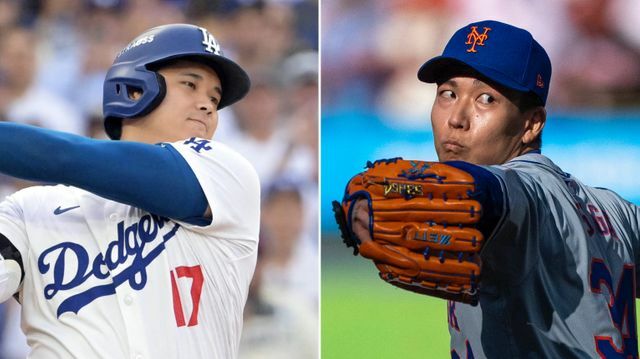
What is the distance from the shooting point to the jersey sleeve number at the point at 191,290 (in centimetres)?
202

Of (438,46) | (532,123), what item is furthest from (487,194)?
(438,46)

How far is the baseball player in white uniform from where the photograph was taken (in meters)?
1.91

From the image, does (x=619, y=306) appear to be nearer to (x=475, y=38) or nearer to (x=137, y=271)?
(x=475, y=38)

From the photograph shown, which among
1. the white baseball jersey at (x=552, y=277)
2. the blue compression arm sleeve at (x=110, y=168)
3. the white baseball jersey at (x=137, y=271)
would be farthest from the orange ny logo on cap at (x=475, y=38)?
the blue compression arm sleeve at (x=110, y=168)

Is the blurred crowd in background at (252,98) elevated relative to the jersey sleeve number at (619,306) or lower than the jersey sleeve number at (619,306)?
elevated

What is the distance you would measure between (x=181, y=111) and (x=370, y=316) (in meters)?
2.20

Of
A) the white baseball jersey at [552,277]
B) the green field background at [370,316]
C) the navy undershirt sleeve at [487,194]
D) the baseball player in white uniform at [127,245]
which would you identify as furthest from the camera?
the green field background at [370,316]

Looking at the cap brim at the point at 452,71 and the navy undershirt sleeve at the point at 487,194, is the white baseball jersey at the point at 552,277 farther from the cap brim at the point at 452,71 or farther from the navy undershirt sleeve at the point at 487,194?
the cap brim at the point at 452,71

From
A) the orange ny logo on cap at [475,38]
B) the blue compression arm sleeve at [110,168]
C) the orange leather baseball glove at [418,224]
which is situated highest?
the orange ny logo on cap at [475,38]

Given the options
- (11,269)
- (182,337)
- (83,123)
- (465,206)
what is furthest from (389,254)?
(83,123)

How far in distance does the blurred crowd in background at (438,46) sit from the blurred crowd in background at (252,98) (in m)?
0.17

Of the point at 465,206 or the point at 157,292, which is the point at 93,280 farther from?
the point at 465,206

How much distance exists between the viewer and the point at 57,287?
2051mm

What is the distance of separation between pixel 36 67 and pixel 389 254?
3548 millimetres
